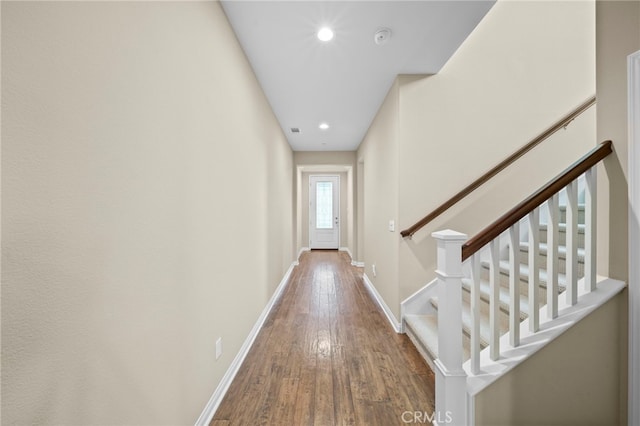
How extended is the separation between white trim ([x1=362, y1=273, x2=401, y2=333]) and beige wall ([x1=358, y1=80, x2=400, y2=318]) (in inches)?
2.7

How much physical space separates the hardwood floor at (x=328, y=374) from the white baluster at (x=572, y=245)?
99 cm

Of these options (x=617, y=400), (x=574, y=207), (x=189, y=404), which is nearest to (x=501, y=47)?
(x=574, y=207)

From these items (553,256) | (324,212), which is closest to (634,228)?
(553,256)

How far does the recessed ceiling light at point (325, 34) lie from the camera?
196cm

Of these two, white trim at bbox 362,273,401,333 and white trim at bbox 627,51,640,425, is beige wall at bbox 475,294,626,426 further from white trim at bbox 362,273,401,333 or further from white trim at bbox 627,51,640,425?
white trim at bbox 362,273,401,333

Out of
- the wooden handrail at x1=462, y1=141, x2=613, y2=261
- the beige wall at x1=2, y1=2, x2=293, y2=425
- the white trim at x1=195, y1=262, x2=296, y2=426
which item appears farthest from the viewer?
the white trim at x1=195, y1=262, x2=296, y2=426

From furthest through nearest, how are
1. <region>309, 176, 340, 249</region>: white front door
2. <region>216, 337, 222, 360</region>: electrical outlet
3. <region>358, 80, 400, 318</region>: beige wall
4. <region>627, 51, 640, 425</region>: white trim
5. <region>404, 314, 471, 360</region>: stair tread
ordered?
<region>309, 176, 340, 249</region>: white front door
<region>358, 80, 400, 318</region>: beige wall
<region>404, 314, 471, 360</region>: stair tread
<region>216, 337, 222, 360</region>: electrical outlet
<region>627, 51, 640, 425</region>: white trim

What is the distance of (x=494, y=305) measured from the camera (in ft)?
4.41

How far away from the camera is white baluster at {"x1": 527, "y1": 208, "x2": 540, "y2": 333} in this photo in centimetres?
132

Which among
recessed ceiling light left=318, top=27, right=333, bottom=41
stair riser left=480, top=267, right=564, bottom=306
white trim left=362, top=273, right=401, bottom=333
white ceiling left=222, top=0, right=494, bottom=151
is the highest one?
white ceiling left=222, top=0, right=494, bottom=151

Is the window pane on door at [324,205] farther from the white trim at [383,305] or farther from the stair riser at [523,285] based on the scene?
the stair riser at [523,285]

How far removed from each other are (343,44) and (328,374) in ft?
8.20

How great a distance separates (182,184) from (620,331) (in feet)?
7.14

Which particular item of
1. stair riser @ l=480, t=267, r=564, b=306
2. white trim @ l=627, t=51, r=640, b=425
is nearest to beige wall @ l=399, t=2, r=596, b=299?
stair riser @ l=480, t=267, r=564, b=306
